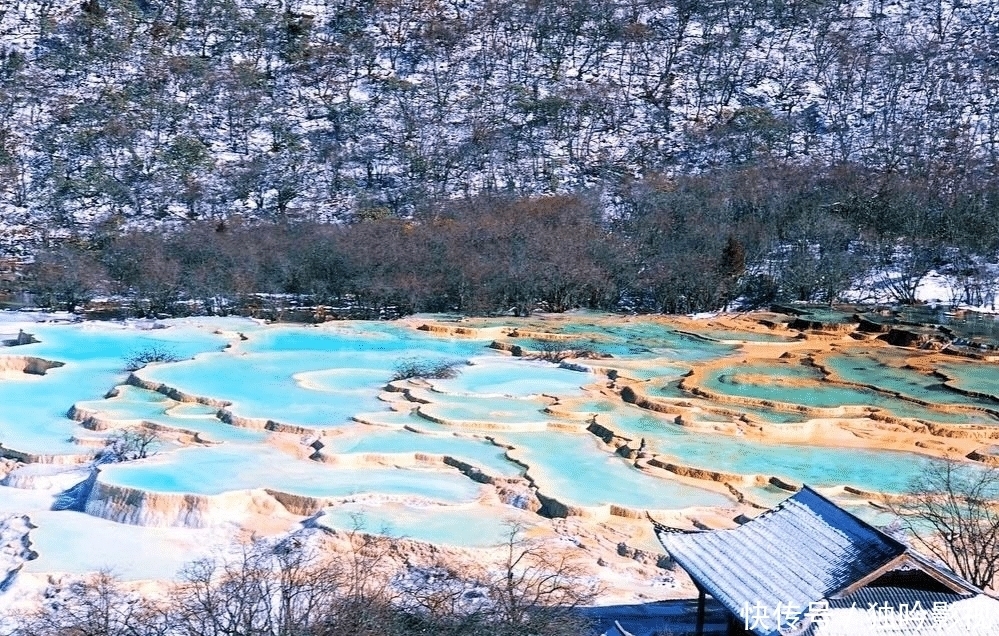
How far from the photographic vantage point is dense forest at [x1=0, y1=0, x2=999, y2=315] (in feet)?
96.5

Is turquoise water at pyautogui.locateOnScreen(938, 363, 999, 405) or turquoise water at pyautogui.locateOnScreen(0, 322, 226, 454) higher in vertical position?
turquoise water at pyautogui.locateOnScreen(0, 322, 226, 454)

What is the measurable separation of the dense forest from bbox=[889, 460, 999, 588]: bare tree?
16089mm

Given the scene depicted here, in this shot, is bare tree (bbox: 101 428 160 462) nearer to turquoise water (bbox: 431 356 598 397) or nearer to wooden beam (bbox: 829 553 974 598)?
turquoise water (bbox: 431 356 598 397)

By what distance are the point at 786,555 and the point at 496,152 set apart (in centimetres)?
3366

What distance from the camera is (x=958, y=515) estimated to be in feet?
30.3

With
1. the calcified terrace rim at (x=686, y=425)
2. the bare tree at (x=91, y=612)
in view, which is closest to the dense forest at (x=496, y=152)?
the calcified terrace rim at (x=686, y=425)

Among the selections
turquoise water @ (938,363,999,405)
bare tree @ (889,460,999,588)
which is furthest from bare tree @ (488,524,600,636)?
turquoise water @ (938,363,999,405)

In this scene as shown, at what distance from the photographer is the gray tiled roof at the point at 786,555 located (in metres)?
7.04

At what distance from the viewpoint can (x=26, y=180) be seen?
3709 centimetres

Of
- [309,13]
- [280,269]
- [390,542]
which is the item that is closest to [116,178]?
[280,269]

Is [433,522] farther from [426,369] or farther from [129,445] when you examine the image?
[426,369]

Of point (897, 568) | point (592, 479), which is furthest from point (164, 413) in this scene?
point (897, 568)

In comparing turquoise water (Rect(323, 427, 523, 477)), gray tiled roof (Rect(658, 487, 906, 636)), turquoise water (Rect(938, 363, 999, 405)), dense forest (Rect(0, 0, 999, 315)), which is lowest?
turquoise water (Rect(323, 427, 523, 477))

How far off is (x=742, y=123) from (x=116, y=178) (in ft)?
82.4
